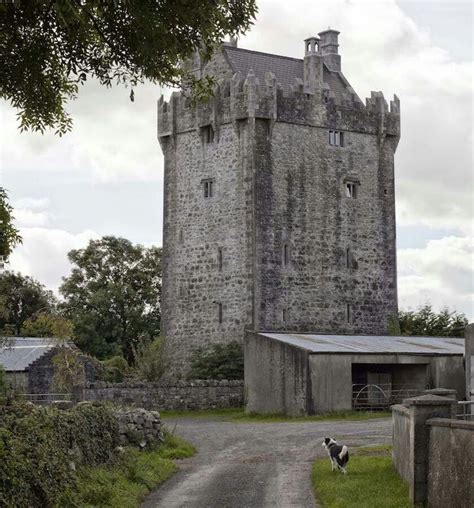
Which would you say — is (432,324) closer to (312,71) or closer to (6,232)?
(312,71)

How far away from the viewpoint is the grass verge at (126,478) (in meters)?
18.4

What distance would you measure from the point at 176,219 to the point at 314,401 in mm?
16718

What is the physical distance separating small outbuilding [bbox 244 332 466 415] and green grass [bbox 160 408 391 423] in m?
0.44

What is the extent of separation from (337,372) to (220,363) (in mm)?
9103

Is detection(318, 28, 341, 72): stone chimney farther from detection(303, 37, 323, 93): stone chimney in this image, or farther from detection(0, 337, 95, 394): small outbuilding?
detection(0, 337, 95, 394): small outbuilding

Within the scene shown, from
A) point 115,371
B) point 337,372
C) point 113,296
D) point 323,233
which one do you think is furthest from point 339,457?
point 113,296

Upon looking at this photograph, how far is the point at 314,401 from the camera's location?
132 ft

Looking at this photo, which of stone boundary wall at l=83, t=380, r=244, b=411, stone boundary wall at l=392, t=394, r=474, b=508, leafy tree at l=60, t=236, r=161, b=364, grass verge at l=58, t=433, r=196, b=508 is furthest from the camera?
leafy tree at l=60, t=236, r=161, b=364

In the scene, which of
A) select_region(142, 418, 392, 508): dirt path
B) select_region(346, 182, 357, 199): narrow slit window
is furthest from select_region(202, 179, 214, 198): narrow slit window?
select_region(142, 418, 392, 508): dirt path

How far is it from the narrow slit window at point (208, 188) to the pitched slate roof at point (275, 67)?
5458 mm

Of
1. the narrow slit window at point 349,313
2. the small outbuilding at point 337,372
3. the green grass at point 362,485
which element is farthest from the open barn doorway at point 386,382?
the green grass at point 362,485

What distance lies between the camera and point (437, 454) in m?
18.1

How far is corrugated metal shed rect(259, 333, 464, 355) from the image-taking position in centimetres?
4244

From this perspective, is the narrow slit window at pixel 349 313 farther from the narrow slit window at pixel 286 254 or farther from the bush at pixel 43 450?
the bush at pixel 43 450
